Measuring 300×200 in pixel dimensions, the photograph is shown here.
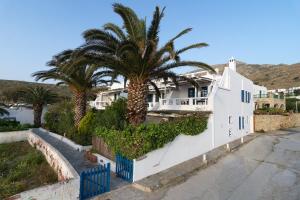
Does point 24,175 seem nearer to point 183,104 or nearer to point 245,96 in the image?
point 183,104

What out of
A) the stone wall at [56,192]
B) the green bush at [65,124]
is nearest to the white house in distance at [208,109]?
the stone wall at [56,192]

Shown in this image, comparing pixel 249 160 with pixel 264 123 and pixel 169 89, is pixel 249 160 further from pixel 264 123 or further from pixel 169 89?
pixel 264 123

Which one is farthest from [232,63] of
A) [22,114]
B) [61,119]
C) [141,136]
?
[22,114]

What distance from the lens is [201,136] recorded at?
51.5ft

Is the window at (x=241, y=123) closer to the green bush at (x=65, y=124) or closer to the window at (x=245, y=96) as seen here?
the window at (x=245, y=96)

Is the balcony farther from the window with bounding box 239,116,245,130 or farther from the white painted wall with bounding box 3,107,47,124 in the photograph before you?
the white painted wall with bounding box 3,107,47,124

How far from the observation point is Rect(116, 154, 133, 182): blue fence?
10.4 meters

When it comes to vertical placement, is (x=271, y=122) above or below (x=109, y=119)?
below

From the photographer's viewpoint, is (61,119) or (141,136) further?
(61,119)

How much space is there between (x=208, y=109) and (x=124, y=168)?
8754 mm

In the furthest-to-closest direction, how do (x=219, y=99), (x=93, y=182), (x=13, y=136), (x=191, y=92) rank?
(x=13, y=136)
(x=191, y=92)
(x=219, y=99)
(x=93, y=182)

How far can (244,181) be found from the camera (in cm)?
1083

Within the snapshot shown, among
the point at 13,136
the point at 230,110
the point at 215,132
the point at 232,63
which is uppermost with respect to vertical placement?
the point at 232,63

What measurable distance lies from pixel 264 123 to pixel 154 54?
67.4 ft
